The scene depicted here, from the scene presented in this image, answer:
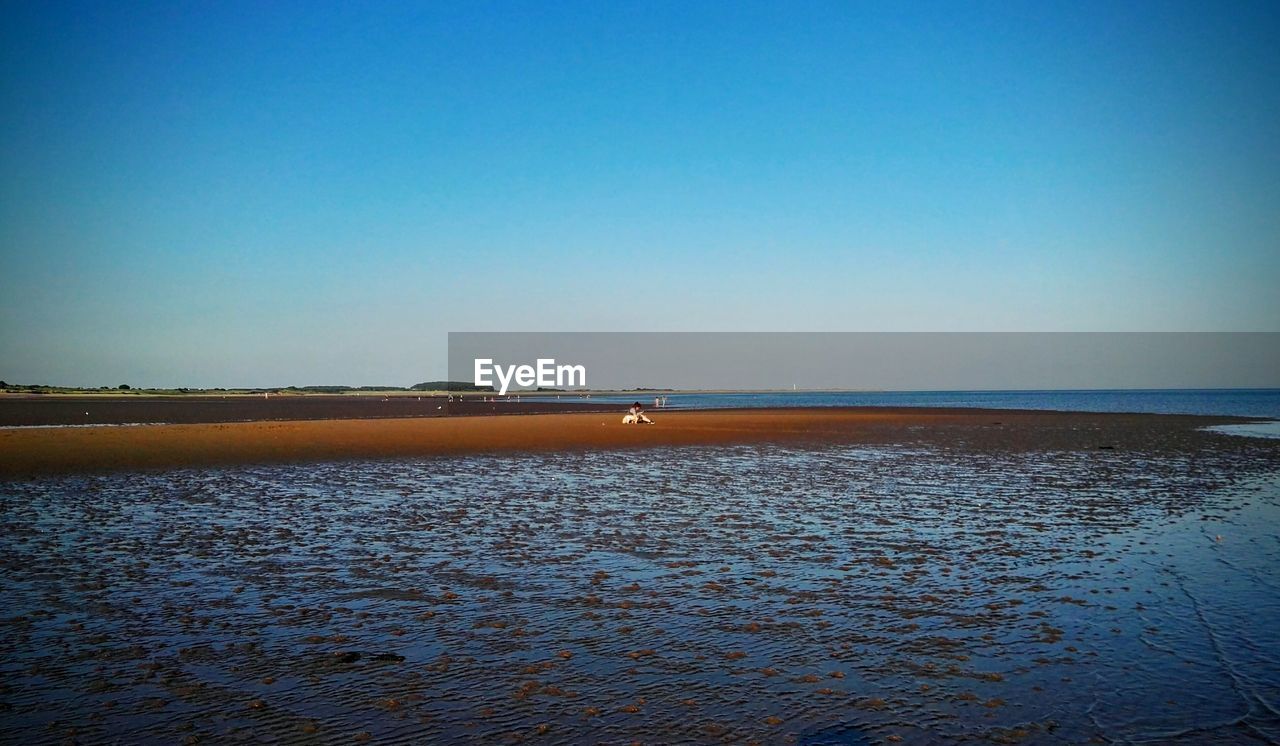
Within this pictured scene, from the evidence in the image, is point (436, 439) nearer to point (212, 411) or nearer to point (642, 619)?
point (642, 619)

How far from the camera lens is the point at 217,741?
19.8ft

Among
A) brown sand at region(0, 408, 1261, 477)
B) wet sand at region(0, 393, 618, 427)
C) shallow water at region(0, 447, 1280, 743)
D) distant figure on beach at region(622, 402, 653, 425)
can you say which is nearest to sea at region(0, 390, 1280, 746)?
shallow water at region(0, 447, 1280, 743)

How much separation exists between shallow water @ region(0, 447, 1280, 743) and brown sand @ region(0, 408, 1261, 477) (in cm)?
1123

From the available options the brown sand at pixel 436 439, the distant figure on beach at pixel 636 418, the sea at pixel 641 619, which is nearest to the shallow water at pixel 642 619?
the sea at pixel 641 619

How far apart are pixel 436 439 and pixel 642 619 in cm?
3166

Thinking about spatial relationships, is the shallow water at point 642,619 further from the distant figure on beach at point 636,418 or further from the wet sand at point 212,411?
the wet sand at point 212,411

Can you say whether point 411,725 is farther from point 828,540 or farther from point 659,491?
point 659,491

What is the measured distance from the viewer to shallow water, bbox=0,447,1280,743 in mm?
6531

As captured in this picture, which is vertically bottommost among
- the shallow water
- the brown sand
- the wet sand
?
the shallow water

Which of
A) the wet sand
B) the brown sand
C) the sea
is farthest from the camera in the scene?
the wet sand

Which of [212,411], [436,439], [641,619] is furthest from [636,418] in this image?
[641,619]

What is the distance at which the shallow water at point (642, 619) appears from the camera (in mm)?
6531

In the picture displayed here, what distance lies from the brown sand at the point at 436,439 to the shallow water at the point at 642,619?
1123cm

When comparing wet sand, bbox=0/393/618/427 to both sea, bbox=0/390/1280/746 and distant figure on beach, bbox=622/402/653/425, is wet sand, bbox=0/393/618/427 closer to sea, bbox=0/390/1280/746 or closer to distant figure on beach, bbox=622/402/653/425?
distant figure on beach, bbox=622/402/653/425
